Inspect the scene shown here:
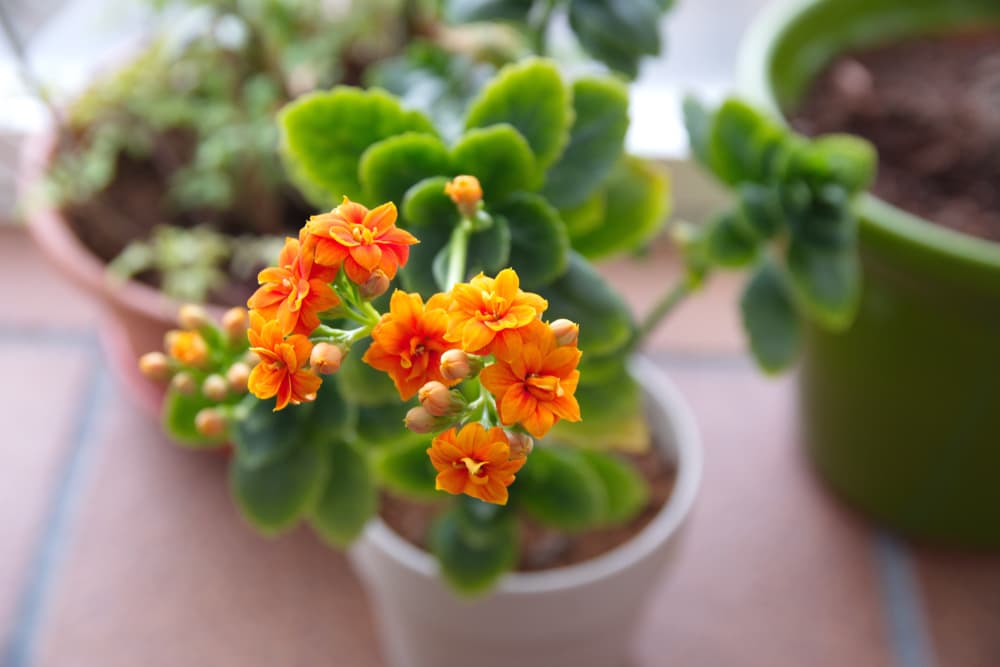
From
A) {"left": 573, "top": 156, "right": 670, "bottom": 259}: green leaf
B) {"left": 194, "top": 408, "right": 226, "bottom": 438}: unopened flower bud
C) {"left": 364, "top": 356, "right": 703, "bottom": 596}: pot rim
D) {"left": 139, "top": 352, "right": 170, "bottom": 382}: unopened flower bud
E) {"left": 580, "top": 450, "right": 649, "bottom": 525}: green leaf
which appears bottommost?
{"left": 364, "top": 356, "right": 703, "bottom": 596}: pot rim

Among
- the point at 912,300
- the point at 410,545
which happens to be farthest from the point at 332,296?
the point at 912,300

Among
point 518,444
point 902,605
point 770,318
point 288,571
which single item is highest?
point 518,444

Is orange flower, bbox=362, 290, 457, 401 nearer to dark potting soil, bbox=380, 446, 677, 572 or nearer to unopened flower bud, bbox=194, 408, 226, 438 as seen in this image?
unopened flower bud, bbox=194, 408, 226, 438

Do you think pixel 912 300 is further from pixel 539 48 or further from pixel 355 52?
pixel 355 52

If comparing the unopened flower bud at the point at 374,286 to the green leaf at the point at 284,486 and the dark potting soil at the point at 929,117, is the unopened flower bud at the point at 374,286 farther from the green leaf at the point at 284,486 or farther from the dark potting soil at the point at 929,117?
the dark potting soil at the point at 929,117

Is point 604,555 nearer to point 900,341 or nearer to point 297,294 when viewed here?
Answer: point 900,341

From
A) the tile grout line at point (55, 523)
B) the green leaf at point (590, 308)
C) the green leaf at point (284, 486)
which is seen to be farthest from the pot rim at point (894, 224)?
the tile grout line at point (55, 523)

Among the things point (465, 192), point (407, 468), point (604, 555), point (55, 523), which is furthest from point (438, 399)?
point (55, 523)

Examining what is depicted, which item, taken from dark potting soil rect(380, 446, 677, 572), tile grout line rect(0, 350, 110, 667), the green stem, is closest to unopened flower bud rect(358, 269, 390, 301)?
the green stem
